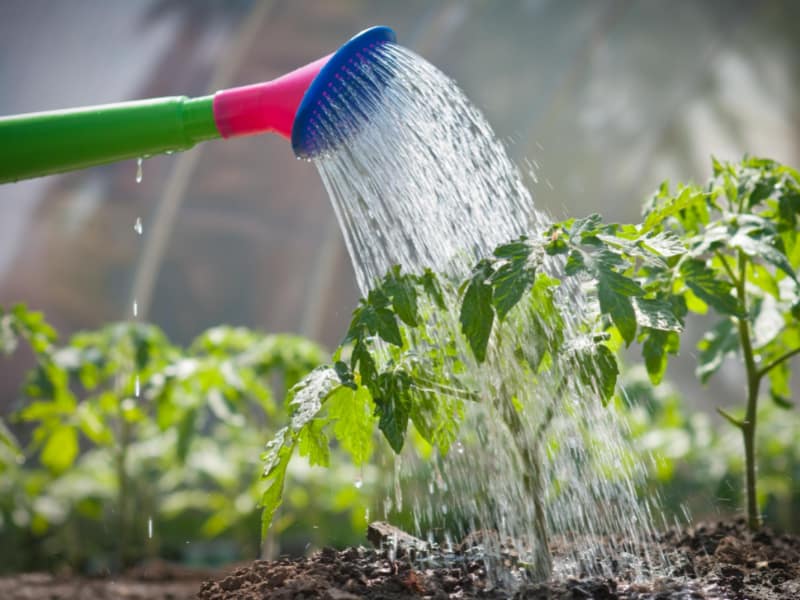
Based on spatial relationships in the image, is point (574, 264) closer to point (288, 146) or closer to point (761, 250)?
point (761, 250)

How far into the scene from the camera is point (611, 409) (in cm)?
124

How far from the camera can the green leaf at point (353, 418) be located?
1.20m

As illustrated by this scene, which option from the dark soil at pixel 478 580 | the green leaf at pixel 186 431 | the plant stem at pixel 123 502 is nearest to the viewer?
the dark soil at pixel 478 580

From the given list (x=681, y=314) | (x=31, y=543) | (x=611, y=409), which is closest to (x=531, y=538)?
(x=611, y=409)

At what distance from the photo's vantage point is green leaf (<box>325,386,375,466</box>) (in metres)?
1.20

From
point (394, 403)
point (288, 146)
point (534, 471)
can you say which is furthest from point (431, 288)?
point (288, 146)

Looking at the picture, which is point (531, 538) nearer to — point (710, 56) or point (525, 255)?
point (525, 255)

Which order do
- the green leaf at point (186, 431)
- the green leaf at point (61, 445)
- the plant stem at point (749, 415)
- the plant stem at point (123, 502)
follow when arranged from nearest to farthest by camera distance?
the plant stem at point (749, 415)
the plant stem at point (123, 502)
the green leaf at point (186, 431)
the green leaf at point (61, 445)

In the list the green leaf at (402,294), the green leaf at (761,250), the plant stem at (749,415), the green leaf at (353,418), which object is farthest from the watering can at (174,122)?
the plant stem at (749,415)

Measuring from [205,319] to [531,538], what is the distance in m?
3.80

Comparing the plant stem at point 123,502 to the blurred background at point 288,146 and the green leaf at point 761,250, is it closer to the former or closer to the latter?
the green leaf at point 761,250

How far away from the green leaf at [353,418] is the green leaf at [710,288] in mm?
484

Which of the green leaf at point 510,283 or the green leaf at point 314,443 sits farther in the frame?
the green leaf at point 314,443

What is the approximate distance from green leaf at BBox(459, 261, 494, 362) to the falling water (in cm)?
13
